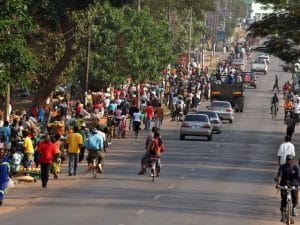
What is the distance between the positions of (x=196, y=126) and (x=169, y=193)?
77.6ft

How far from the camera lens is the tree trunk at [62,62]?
57484 mm

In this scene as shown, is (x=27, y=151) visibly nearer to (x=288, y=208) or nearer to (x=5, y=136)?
(x=5, y=136)

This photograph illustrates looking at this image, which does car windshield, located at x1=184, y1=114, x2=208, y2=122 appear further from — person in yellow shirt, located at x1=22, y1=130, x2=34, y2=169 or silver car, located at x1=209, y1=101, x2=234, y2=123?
person in yellow shirt, located at x1=22, y1=130, x2=34, y2=169

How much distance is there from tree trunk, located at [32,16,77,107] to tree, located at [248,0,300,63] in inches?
355

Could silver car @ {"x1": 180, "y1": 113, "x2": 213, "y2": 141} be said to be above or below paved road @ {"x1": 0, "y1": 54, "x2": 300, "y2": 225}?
above

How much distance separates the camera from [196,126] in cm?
5653

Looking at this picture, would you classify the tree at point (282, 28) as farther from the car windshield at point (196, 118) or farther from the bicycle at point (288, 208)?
the bicycle at point (288, 208)

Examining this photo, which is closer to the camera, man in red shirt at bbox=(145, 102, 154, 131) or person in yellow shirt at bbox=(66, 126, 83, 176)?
person in yellow shirt at bbox=(66, 126, 83, 176)

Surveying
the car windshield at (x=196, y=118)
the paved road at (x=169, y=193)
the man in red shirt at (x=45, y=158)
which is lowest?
the paved road at (x=169, y=193)

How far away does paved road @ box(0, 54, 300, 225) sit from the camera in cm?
2716

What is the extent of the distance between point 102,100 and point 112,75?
594 cm

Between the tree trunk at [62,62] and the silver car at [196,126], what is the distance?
662 centimetres

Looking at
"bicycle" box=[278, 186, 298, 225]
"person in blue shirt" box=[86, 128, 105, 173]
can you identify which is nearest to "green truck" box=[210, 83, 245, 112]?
"person in blue shirt" box=[86, 128, 105, 173]

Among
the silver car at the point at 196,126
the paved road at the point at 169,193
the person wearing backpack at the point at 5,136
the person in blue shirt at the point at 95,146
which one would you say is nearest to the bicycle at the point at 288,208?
the paved road at the point at 169,193
